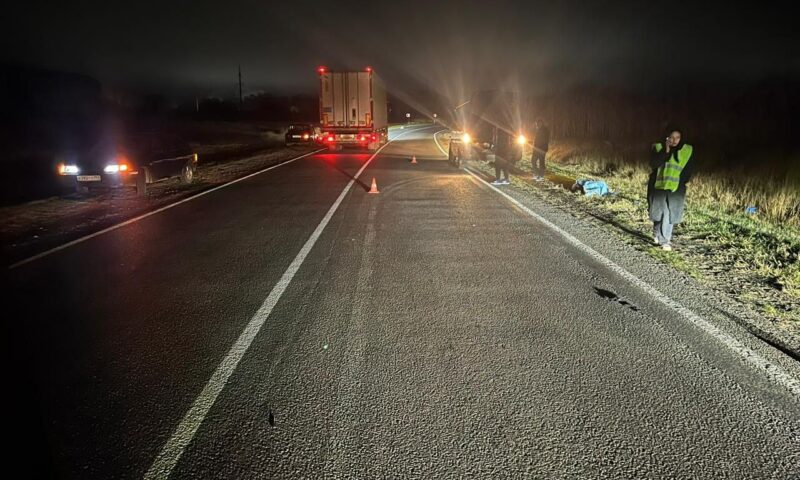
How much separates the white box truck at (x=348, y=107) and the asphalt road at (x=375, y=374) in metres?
22.0

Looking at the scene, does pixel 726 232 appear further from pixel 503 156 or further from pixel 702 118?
pixel 702 118

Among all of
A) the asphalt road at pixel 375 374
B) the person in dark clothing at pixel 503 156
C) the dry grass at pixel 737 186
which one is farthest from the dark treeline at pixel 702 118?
the asphalt road at pixel 375 374

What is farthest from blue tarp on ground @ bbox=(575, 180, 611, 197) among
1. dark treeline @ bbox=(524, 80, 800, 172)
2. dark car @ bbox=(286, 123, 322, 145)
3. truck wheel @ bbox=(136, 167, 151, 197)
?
dark car @ bbox=(286, 123, 322, 145)

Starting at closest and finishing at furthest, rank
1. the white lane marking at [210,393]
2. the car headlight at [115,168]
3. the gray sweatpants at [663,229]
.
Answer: the white lane marking at [210,393] → the gray sweatpants at [663,229] → the car headlight at [115,168]

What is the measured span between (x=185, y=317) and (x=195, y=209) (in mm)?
6616

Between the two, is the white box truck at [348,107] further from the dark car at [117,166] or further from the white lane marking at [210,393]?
the white lane marking at [210,393]

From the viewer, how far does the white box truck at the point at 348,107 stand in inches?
1109

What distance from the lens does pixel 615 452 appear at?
2.95m

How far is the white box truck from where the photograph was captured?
28156 mm

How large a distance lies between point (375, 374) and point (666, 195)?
5133 millimetres

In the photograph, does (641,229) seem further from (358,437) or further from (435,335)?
(358,437)

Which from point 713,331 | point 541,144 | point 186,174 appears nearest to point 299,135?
point 186,174

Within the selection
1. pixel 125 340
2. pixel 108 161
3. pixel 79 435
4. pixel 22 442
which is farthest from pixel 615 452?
pixel 108 161

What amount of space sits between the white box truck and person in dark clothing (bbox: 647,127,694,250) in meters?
22.3
